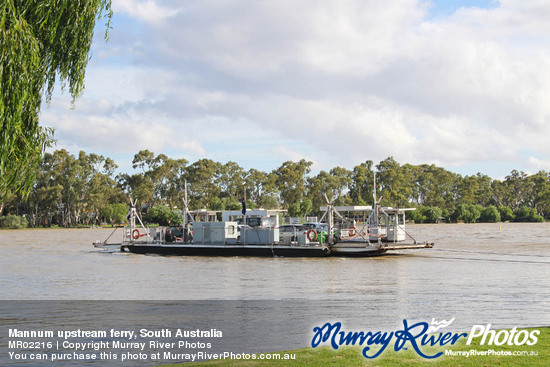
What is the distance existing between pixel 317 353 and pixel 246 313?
7.00 meters

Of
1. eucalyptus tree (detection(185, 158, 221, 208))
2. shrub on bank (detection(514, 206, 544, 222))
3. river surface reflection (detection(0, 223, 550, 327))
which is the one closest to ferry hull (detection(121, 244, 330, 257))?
river surface reflection (detection(0, 223, 550, 327))

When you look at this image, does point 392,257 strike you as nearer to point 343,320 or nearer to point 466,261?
point 466,261

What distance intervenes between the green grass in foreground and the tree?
4.73 meters

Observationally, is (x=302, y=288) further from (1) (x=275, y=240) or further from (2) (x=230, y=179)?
(2) (x=230, y=179)

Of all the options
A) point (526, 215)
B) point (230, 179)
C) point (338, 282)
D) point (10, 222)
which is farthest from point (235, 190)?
point (338, 282)

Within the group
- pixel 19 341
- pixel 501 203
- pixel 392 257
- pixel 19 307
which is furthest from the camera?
pixel 501 203

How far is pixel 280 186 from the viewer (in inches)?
5517

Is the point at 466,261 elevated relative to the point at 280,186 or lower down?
lower down

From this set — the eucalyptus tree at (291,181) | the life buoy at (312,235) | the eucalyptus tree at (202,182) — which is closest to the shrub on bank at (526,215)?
the eucalyptus tree at (291,181)

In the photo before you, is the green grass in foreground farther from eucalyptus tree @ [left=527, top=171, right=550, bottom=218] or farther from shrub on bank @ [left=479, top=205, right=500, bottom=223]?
eucalyptus tree @ [left=527, top=171, right=550, bottom=218]

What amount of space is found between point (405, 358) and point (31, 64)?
8.14 metres

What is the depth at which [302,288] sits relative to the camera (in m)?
23.5

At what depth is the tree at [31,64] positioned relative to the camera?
9352mm

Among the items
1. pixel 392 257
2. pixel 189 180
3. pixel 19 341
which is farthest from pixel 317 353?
pixel 189 180
